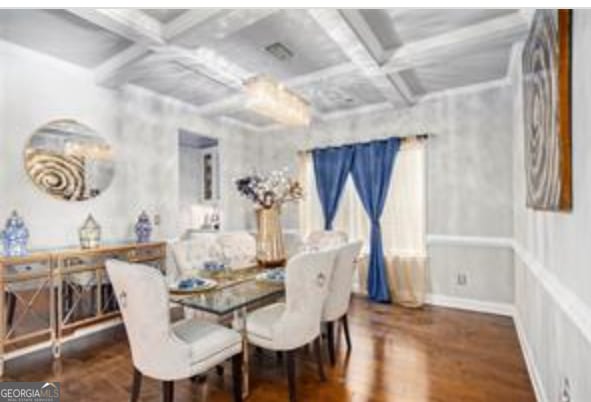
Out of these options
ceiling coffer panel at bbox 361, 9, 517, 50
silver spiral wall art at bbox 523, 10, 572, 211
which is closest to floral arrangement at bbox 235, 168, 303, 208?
ceiling coffer panel at bbox 361, 9, 517, 50

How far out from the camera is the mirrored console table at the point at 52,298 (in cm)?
242

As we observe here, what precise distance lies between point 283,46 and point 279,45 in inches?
1.5

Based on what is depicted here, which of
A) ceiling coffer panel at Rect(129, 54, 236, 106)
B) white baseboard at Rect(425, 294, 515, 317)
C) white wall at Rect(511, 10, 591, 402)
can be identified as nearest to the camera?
white wall at Rect(511, 10, 591, 402)

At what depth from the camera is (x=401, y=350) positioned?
2.72 m

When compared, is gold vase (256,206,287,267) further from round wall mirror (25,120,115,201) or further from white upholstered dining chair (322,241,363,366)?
round wall mirror (25,120,115,201)

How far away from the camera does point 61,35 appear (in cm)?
253

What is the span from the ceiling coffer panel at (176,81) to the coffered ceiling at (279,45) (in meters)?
0.01

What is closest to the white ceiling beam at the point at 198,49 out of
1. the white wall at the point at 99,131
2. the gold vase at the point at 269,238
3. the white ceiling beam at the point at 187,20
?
the white ceiling beam at the point at 187,20

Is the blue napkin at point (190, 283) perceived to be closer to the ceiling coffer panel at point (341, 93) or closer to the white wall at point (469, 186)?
the ceiling coffer panel at point (341, 93)

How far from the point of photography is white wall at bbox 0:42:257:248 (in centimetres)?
269

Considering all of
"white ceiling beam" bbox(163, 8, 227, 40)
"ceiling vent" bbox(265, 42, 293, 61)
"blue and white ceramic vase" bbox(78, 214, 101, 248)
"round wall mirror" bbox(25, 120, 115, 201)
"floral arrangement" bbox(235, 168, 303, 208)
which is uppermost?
"ceiling vent" bbox(265, 42, 293, 61)

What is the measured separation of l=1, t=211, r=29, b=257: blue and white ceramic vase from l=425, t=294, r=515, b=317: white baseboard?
4.21m

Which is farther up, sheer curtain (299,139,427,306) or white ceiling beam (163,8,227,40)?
white ceiling beam (163,8,227,40)
